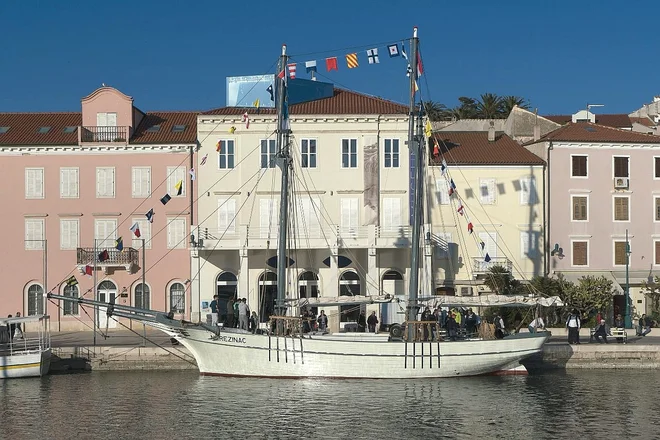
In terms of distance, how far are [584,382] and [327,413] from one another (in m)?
11.5

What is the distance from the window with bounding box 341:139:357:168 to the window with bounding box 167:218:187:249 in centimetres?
909

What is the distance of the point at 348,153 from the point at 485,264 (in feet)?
31.0

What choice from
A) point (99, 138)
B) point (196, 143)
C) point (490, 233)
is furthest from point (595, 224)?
point (99, 138)

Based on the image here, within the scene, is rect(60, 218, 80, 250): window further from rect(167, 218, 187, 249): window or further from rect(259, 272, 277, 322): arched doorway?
rect(259, 272, 277, 322): arched doorway

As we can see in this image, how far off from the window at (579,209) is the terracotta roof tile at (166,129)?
21218 millimetres

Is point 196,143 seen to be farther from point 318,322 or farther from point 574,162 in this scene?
point 574,162

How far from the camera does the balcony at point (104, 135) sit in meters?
55.8

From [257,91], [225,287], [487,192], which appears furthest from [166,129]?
[487,192]

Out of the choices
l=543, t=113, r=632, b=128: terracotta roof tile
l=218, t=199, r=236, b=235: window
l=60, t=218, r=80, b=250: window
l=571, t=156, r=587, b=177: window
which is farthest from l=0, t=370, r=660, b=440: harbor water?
l=543, t=113, r=632, b=128: terracotta roof tile

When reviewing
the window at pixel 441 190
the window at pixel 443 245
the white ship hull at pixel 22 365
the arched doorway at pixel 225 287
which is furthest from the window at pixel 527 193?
the white ship hull at pixel 22 365

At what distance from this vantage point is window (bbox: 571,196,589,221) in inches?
2283

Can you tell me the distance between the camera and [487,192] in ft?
187

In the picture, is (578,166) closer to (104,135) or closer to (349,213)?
(349,213)

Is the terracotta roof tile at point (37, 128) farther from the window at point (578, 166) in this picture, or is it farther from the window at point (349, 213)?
the window at point (578, 166)
